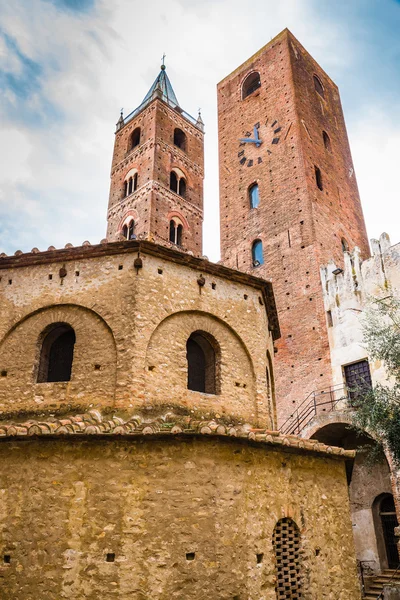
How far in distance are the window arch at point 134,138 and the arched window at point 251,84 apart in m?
7.70

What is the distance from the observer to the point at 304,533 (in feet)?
27.1

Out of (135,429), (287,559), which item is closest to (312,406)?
(287,559)

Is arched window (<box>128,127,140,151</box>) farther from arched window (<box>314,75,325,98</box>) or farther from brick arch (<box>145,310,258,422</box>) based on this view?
brick arch (<box>145,310,258,422</box>)

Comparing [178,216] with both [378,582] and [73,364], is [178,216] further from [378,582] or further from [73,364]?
[378,582]

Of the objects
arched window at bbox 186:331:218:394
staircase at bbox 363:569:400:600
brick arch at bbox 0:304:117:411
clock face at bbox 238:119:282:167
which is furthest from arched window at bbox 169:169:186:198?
staircase at bbox 363:569:400:600

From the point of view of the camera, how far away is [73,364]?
924cm

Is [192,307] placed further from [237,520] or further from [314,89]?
[314,89]

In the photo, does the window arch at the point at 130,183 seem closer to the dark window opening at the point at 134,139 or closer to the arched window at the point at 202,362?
the dark window opening at the point at 134,139

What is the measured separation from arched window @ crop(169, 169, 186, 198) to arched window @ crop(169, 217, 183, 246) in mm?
2263

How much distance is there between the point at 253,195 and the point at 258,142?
3135mm

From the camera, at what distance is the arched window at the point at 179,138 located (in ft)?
107

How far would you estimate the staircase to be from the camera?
1378 cm

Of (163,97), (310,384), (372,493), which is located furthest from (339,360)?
(163,97)

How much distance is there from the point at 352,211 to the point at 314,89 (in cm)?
789
